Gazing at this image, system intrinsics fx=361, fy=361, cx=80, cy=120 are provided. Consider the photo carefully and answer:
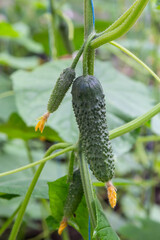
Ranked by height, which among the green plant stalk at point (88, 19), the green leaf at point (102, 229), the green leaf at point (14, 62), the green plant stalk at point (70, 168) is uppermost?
the green leaf at point (14, 62)

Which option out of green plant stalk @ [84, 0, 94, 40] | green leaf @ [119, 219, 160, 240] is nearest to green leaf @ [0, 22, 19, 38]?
green leaf @ [119, 219, 160, 240]

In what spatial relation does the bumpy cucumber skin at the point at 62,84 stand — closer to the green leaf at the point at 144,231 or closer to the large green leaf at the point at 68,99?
the large green leaf at the point at 68,99

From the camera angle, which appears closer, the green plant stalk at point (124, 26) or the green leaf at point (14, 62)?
the green plant stalk at point (124, 26)

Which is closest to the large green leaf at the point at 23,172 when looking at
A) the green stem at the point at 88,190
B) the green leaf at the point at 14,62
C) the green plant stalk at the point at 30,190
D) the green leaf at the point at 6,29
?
the green plant stalk at the point at 30,190

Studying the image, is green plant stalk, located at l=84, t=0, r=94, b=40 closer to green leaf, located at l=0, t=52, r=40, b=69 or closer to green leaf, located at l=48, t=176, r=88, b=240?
green leaf, located at l=48, t=176, r=88, b=240

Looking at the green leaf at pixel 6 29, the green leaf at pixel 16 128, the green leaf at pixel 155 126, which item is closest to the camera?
the green leaf at pixel 155 126

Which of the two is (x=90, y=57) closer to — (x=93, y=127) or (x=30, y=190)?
(x=93, y=127)

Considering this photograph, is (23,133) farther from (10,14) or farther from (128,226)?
(10,14)
